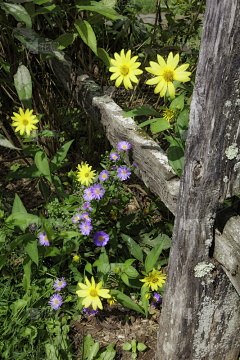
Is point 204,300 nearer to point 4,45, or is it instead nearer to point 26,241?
point 26,241

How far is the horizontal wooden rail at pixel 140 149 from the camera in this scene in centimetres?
Result: 98

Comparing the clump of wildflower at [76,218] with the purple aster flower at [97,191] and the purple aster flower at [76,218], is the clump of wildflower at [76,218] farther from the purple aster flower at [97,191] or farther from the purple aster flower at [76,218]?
the purple aster flower at [97,191]

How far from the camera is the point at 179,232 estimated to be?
108cm

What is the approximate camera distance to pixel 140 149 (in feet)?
4.90

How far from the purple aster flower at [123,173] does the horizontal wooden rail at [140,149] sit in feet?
0.17

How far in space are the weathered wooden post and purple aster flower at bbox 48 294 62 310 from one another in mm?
591

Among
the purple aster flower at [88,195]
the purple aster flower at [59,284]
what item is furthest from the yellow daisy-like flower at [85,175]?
the purple aster flower at [59,284]

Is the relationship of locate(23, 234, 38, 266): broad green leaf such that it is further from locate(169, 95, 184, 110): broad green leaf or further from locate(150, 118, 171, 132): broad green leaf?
locate(169, 95, 184, 110): broad green leaf

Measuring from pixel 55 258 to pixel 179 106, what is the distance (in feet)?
3.94

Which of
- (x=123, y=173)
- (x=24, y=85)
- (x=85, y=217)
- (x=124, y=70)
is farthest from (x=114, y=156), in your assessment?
(x=24, y=85)

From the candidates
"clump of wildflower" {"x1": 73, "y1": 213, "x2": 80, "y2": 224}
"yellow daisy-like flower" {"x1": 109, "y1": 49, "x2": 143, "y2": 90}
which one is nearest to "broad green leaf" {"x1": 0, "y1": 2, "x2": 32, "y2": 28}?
"yellow daisy-like flower" {"x1": 109, "y1": 49, "x2": 143, "y2": 90}

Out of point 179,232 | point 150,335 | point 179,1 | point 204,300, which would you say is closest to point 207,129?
point 179,232

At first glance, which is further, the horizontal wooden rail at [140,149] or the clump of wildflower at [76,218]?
the clump of wildflower at [76,218]

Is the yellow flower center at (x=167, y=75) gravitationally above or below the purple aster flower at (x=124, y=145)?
above
